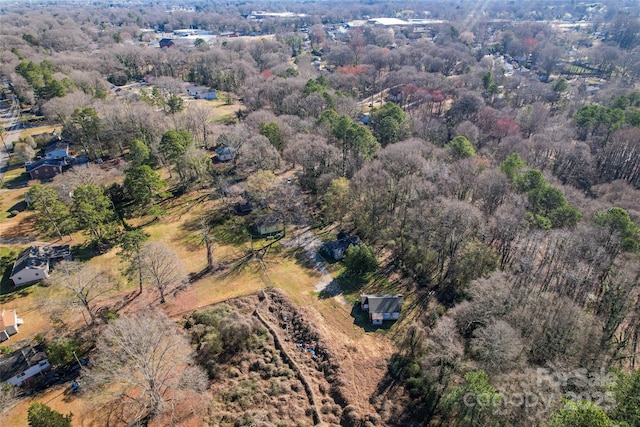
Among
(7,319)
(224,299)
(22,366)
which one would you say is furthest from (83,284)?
(224,299)

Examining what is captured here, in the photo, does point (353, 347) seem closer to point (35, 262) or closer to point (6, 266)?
point (35, 262)

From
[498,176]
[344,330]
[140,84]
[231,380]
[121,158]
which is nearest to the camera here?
[231,380]

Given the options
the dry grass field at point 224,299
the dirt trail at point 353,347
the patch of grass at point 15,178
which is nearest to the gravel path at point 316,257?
the dirt trail at point 353,347

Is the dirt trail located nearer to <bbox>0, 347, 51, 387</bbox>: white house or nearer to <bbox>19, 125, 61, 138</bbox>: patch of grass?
<bbox>0, 347, 51, 387</bbox>: white house

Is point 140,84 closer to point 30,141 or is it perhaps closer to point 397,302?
point 30,141

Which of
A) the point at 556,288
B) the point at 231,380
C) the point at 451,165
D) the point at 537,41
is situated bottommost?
the point at 231,380

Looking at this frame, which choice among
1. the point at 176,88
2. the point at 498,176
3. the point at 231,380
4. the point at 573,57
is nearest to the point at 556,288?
the point at 498,176
